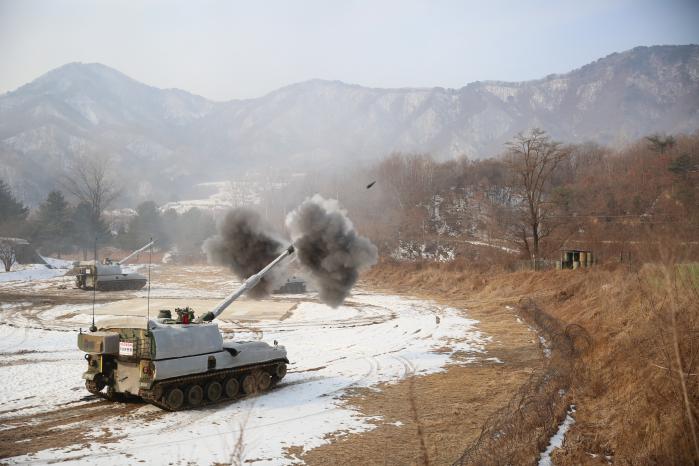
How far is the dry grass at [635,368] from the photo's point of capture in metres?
8.26

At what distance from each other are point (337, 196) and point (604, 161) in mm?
34762

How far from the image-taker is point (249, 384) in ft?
45.3

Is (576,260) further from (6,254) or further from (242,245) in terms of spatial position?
(6,254)

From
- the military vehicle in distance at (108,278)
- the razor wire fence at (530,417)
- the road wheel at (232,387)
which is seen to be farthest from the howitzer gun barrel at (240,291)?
the military vehicle in distance at (108,278)

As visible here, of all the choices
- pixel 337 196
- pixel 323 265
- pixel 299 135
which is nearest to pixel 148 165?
pixel 299 135

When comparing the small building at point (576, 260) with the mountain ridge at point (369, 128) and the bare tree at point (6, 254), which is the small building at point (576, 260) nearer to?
the bare tree at point (6, 254)

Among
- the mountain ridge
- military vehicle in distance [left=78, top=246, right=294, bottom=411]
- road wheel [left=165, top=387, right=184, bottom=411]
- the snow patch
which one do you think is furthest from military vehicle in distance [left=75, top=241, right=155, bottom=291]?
the mountain ridge

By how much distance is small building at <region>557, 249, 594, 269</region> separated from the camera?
109ft

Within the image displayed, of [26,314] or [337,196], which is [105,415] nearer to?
[26,314]

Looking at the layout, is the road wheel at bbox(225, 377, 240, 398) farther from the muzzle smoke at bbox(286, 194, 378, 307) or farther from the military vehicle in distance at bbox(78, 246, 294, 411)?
the muzzle smoke at bbox(286, 194, 378, 307)

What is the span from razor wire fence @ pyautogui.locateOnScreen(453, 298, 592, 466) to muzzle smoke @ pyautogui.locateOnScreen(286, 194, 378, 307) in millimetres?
6584

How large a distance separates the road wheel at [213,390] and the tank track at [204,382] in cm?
8

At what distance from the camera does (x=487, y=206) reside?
6544cm

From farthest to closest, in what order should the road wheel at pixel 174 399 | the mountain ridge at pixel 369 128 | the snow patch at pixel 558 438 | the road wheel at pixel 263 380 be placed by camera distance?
the mountain ridge at pixel 369 128 < the road wheel at pixel 263 380 < the road wheel at pixel 174 399 < the snow patch at pixel 558 438
